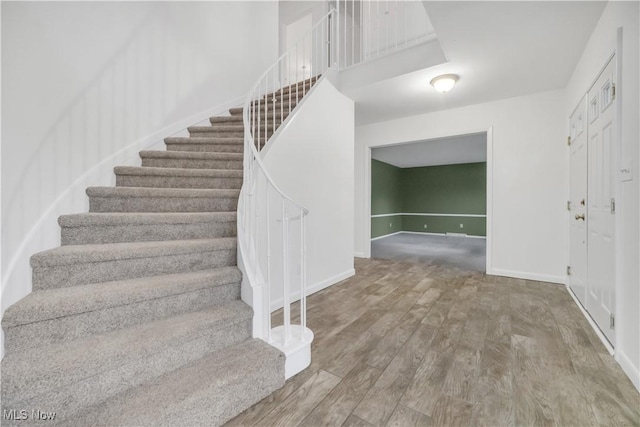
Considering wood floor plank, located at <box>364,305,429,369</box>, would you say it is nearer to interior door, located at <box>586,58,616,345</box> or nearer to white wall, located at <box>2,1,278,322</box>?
interior door, located at <box>586,58,616,345</box>

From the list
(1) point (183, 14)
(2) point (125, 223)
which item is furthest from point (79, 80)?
(1) point (183, 14)

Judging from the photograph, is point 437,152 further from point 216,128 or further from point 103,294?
point 103,294

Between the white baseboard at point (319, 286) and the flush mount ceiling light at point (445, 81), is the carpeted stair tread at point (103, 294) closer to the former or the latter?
the white baseboard at point (319, 286)

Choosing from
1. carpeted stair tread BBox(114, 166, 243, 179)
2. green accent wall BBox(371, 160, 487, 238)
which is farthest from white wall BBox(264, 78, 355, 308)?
A: green accent wall BBox(371, 160, 487, 238)

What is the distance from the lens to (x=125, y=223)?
191cm

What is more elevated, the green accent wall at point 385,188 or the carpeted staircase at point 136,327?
the green accent wall at point 385,188

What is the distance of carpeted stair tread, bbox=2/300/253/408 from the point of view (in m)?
1.05

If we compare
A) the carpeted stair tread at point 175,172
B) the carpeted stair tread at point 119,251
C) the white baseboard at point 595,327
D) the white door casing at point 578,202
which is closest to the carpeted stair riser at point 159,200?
the carpeted stair tread at point 175,172

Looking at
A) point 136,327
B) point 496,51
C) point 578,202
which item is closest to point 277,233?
point 136,327

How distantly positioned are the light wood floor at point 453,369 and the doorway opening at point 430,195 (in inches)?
152

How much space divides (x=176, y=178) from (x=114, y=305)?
1.46 m

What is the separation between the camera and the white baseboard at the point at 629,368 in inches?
57.0

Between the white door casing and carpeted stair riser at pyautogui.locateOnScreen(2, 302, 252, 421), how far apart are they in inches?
126

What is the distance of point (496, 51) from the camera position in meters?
2.53
